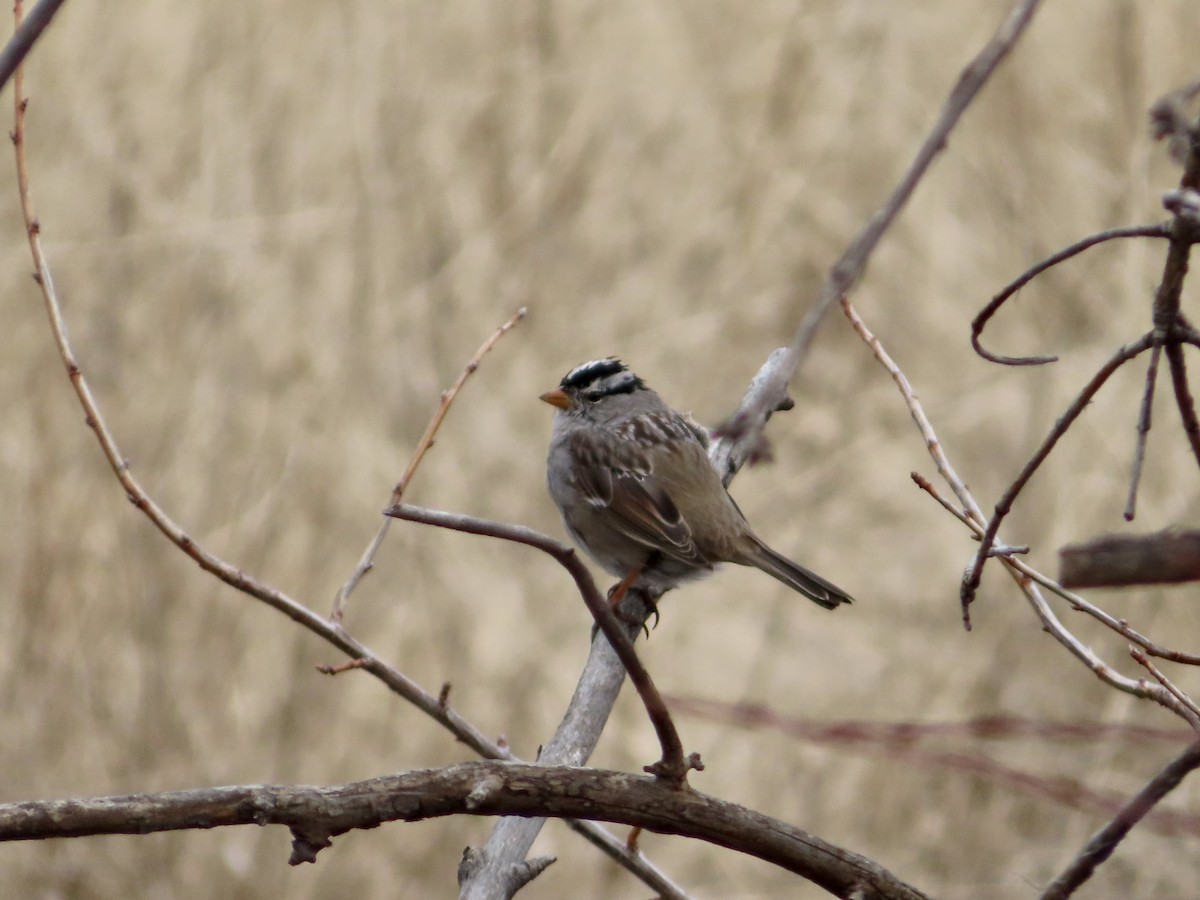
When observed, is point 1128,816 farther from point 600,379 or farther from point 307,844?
point 600,379

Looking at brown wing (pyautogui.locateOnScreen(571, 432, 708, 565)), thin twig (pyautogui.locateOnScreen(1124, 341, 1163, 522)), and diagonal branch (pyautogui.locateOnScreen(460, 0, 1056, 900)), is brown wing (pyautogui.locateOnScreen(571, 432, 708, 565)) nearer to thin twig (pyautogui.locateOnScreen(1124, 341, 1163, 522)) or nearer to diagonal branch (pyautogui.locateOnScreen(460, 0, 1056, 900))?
thin twig (pyautogui.locateOnScreen(1124, 341, 1163, 522))

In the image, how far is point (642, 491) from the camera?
293cm

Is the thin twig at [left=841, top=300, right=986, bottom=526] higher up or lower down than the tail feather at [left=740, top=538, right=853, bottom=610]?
lower down

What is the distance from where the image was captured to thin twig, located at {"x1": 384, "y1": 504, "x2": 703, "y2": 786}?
715 millimetres

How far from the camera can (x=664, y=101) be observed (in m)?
5.27

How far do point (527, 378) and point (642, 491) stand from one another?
203 cm

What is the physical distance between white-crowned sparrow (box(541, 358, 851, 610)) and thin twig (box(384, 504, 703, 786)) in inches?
61.5

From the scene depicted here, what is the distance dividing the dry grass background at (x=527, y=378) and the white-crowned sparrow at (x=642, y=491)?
4.12ft

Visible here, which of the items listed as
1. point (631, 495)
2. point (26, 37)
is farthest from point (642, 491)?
point (26, 37)

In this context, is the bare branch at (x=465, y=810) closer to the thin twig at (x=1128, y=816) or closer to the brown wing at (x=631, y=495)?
the thin twig at (x=1128, y=816)

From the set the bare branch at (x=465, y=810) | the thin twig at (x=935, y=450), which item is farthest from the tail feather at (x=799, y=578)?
the bare branch at (x=465, y=810)

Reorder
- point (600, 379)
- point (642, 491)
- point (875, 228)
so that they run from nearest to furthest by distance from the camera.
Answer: point (875, 228) < point (642, 491) < point (600, 379)

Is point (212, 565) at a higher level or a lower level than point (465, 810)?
higher

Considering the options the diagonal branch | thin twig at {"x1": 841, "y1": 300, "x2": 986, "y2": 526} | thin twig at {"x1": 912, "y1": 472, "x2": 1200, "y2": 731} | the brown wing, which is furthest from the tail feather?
the diagonal branch
